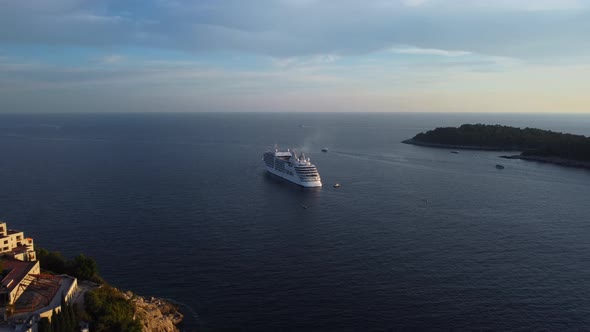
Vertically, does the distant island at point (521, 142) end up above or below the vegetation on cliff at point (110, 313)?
above

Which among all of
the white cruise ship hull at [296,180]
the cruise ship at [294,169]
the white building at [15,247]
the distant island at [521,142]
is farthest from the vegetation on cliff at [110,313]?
the distant island at [521,142]

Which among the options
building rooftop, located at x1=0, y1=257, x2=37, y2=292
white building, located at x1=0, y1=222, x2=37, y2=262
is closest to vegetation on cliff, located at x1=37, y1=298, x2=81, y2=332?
building rooftop, located at x1=0, y1=257, x2=37, y2=292

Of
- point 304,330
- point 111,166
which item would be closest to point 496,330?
point 304,330

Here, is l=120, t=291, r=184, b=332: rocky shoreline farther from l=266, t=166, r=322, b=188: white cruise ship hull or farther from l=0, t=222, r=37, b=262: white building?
l=266, t=166, r=322, b=188: white cruise ship hull

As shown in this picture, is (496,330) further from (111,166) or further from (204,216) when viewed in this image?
(111,166)

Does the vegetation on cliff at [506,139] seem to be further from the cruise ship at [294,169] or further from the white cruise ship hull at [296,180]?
the white cruise ship hull at [296,180]
